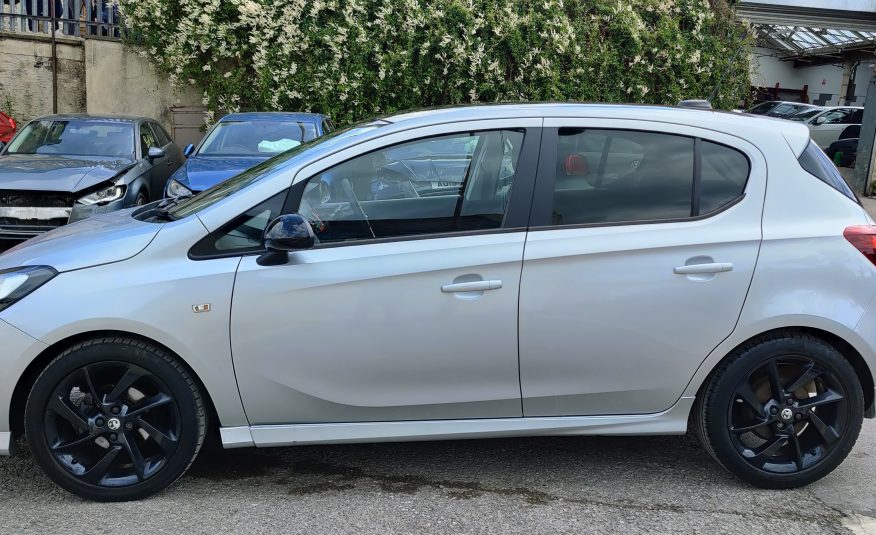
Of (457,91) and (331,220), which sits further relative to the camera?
(457,91)

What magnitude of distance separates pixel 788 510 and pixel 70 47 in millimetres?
14728

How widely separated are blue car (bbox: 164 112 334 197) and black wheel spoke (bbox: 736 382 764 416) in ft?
19.1

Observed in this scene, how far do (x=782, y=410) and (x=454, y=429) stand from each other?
59.1 inches

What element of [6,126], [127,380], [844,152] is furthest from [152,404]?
[844,152]

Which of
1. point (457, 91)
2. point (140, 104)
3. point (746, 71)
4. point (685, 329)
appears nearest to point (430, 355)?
point (685, 329)

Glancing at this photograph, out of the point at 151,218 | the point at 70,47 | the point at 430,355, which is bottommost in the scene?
the point at 430,355

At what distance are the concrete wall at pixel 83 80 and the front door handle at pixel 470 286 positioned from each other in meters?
12.7

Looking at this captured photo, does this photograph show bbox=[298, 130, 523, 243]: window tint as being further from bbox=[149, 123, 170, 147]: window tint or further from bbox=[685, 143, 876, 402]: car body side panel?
bbox=[149, 123, 170, 147]: window tint

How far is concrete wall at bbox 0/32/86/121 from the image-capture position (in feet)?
46.6

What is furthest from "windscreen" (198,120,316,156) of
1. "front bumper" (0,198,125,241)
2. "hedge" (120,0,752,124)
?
"hedge" (120,0,752,124)

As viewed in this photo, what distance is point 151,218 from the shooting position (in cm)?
373

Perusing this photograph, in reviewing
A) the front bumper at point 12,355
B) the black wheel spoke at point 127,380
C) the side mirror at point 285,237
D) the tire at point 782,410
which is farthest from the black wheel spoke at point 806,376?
the front bumper at point 12,355

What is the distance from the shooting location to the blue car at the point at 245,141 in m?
8.19

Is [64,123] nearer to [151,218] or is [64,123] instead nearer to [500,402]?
[151,218]
